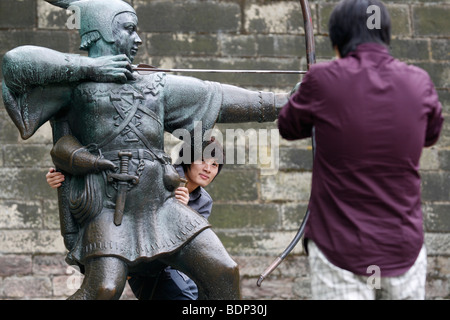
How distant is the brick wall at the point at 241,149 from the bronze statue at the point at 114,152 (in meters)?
2.32

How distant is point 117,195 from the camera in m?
3.30

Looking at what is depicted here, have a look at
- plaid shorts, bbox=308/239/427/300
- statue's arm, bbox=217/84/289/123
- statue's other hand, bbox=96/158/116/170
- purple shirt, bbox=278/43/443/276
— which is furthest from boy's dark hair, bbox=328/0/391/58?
statue's other hand, bbox=96/158/116/170

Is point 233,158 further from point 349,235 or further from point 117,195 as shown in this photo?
point 349,235

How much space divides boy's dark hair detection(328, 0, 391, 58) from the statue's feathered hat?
3.80 feet

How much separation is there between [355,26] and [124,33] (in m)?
1.21

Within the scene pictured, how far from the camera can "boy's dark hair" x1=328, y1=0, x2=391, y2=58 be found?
2621mm

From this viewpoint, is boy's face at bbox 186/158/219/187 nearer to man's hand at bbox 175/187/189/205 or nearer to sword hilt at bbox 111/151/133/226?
man's hand at bbox 175/187/189/205

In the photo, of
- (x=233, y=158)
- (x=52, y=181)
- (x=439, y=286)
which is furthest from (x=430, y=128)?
(x=439, y=286)

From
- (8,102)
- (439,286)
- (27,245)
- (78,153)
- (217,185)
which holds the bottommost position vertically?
(439,286)

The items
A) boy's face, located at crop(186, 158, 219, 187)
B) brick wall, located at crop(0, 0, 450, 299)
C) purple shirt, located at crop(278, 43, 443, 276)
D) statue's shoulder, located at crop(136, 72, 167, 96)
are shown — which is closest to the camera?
purple shirt, located at crop(278, 43, 443, 276)

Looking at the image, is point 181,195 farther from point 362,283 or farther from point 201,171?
point 362,283

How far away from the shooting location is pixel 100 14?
3.46 metres

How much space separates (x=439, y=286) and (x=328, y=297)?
3.67 metres

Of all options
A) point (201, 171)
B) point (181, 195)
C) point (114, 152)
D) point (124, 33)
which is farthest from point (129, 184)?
point (201, 171)
